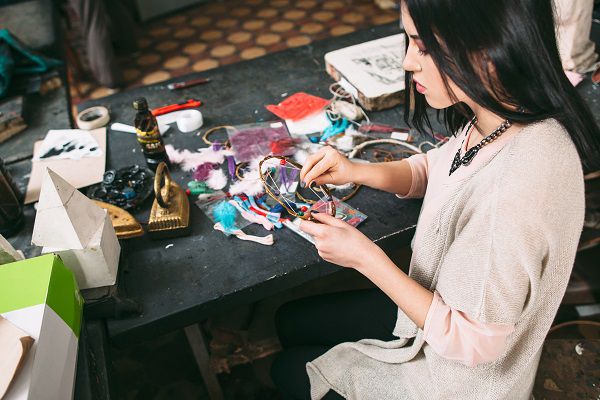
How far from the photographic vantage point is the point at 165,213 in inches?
52.9

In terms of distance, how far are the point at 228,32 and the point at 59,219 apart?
3.69 m

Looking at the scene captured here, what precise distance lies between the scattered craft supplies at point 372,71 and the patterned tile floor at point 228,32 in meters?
2.08

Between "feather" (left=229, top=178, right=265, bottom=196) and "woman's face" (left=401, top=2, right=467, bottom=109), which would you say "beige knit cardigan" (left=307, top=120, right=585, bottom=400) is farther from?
"feather" (left=229, top=178, right=265, bottom=196)

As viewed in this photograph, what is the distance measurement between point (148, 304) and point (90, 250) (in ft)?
0.64

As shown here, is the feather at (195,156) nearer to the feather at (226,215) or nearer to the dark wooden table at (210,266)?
the dark wooden table at (210,266)

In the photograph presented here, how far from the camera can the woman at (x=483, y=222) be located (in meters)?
0.87

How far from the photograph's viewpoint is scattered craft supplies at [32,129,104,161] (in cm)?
170

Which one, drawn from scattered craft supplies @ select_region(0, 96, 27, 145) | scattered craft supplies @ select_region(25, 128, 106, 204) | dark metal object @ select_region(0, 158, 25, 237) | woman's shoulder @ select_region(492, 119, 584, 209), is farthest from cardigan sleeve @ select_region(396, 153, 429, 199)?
scattered craft supplies @ select_region(0, 96, 27, 145)

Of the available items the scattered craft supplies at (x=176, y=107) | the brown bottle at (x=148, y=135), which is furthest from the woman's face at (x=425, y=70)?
the scattered craft supplies at (x=176, y=107)

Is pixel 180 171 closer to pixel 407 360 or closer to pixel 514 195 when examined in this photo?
pixel 407 360

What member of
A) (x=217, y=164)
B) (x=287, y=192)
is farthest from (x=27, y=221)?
(x=287, y=192)

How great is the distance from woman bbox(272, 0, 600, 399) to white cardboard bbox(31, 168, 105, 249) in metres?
0.57

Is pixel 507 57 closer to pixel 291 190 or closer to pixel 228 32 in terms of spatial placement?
pixel 291 190

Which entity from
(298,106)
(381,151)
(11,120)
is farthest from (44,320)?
(11,120)
